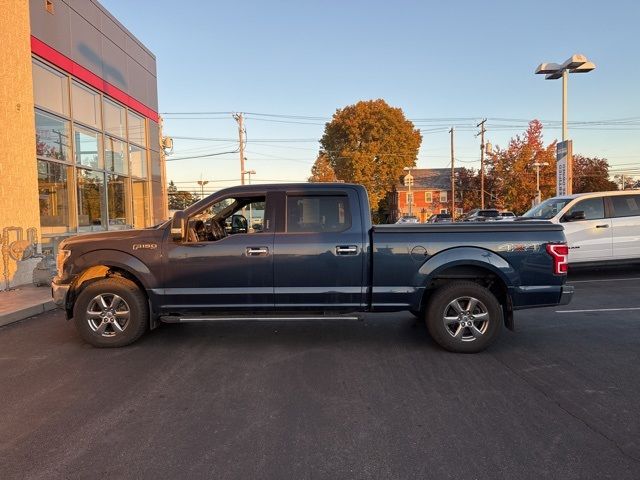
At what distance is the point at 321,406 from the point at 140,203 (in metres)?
16.4

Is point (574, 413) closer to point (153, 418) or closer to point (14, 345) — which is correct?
point (153, 418)

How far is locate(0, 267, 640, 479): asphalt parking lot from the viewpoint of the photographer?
317 cm

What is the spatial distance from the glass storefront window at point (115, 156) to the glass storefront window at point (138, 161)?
54cm

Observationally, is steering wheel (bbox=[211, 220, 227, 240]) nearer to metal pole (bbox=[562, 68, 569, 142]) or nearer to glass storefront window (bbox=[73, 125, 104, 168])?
glass storefront window (bbox=[73, 125, 104, 168])

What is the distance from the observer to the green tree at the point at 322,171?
51428mm

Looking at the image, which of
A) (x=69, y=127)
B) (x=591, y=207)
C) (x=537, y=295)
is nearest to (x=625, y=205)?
(x=591, y=207)

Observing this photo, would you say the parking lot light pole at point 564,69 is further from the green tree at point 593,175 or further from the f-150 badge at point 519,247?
the green tree at point 593,175

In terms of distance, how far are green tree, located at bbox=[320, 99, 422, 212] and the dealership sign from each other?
3502 centimetres

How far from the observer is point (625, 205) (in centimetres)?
1058

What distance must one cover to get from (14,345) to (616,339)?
767 centimetres

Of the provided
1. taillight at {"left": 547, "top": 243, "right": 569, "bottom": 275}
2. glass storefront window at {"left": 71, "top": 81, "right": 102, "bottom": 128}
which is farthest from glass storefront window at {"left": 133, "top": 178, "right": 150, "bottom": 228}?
taillight at {"left": 547, "top": 243, "right": 569, "bottom": 275}

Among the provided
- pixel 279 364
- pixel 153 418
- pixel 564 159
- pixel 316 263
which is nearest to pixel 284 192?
pixel 316 263

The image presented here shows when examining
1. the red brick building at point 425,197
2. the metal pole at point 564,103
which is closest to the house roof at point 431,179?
the red brick building at point 425,197

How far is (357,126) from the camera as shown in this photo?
178 feet
